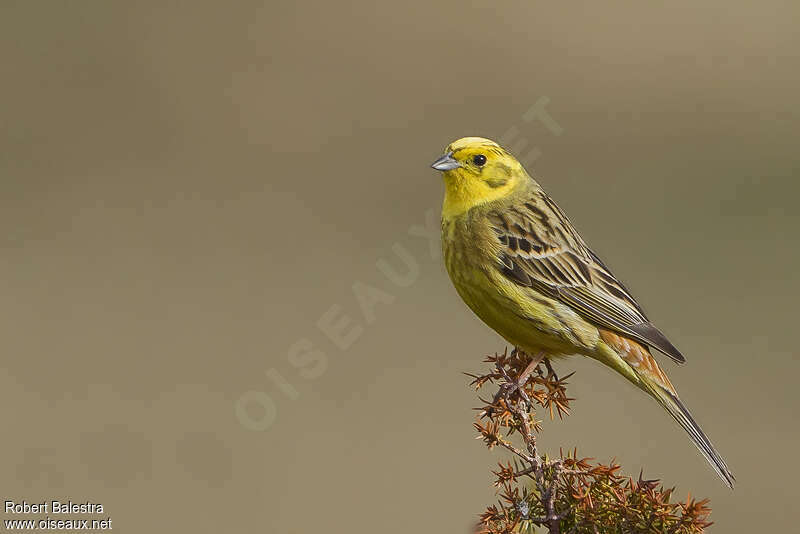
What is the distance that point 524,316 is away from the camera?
4.82 meters

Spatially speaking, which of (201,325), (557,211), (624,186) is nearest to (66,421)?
(201,325)

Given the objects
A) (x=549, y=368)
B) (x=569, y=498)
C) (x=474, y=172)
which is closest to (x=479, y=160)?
(x=474, y=172)

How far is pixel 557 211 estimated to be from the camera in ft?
18.3

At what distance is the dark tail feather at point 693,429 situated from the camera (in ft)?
14.7

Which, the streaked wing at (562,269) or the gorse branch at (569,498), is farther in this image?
the streaked wing at (562,269)

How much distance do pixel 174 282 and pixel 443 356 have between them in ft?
12.1

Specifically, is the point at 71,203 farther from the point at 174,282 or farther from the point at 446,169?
the point at 446,169

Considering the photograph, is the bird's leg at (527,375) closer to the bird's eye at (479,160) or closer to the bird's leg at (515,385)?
the bird's leg at (515,385)

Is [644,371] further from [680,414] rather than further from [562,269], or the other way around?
[562,269]

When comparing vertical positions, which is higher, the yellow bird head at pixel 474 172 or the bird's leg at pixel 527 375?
the yellow bird head at pixel 474 172

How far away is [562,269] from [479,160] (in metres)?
0.66

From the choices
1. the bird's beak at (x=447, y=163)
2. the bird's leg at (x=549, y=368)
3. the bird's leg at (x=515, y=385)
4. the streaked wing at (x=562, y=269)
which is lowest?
the bird's leg at (x=515, y=385)

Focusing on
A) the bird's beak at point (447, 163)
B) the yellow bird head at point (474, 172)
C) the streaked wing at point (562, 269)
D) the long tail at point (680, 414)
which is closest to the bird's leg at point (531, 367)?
the streaked wing at point (562, 269)

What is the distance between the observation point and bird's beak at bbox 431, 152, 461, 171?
5125 mm
